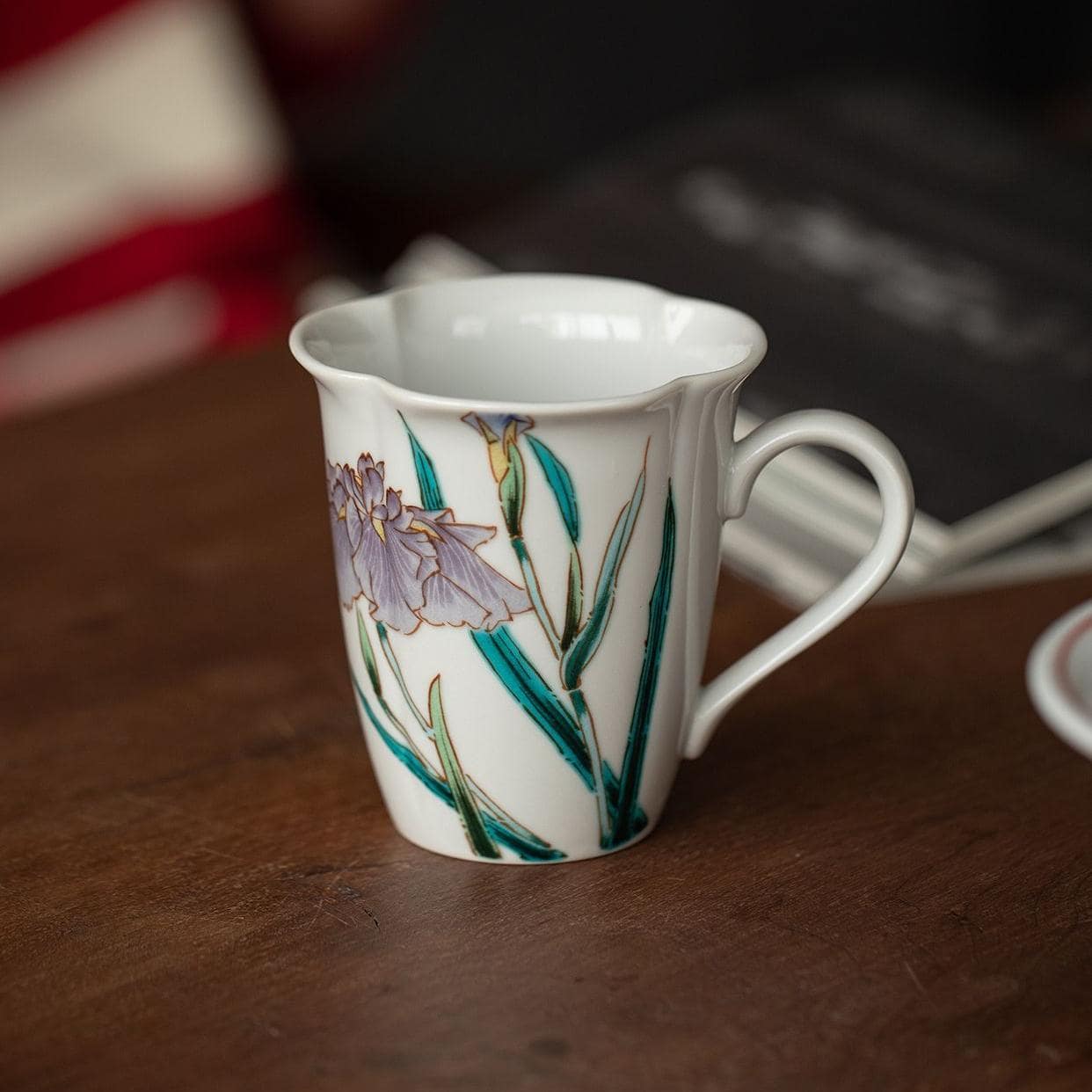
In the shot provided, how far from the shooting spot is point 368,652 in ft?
1.35

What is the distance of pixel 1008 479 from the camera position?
59 cm

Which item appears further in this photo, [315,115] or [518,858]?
[315,115]

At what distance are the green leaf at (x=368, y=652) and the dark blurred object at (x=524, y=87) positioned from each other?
152 centimetres

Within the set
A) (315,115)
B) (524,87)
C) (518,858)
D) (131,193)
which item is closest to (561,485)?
(518,858)

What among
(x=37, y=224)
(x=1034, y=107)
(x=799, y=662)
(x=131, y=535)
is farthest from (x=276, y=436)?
(x=1034, y=107)

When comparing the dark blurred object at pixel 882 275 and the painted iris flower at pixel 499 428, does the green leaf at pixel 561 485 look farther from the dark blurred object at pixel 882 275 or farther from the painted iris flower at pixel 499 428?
the dark blurred object at pixel 882 275

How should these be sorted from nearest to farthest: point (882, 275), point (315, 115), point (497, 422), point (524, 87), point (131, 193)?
point (497, 422) → point (882, 275) → point (131, 193) → point (315, 115) → point (524, 87)

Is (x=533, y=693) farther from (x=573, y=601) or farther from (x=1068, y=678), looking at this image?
(x=1068, y=678)

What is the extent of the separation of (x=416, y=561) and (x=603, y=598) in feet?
0.17

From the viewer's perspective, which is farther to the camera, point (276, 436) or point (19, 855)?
point (276, 436)

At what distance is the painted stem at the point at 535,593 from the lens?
37 centimetres

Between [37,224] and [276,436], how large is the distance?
0.74 meters

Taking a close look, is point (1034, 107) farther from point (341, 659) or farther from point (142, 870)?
point (142, 870)

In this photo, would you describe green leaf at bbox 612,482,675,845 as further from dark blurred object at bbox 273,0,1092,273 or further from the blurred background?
dark blurred object at bbox 273,0,1092,273
